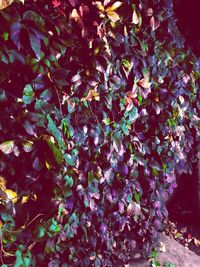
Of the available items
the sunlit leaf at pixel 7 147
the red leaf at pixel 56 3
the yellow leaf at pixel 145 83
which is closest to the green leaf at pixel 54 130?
the sunlit leaf at pixel 7 147

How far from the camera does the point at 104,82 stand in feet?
7.84

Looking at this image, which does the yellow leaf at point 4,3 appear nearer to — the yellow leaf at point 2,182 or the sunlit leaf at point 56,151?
the sunlit leaf at point 56,151

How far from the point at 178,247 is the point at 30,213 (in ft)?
5.84

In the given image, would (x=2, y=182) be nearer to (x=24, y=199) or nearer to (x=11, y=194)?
(x=11, y=194)

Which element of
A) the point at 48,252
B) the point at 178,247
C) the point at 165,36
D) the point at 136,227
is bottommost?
the point at 178,247

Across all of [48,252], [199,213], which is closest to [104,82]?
[48,252]

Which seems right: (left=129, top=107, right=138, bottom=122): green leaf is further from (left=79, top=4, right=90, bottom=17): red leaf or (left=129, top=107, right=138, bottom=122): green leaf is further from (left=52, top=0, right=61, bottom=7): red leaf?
(left=52, top=0, right=61, bottom=7): red leaf

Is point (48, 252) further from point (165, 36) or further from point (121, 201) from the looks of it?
point (165, 36)

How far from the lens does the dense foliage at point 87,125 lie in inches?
79.0

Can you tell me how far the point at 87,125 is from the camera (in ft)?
7.89

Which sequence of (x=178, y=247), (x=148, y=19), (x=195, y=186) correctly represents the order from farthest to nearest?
1. (x=195, y=186)
2. (x=178, y=247)
3. (x=148, y=19)

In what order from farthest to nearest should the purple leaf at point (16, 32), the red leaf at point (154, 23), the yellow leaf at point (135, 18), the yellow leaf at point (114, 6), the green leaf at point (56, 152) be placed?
the red leaf at point (154, 23), the yellow leaf at point (135, 18), the yellow leaf at point (114, 6), the green leaf at point (56, 152), the purple leaf at point (16, 32)

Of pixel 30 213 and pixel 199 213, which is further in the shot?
pixel 199 213

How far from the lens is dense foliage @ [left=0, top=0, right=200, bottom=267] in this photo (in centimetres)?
201
